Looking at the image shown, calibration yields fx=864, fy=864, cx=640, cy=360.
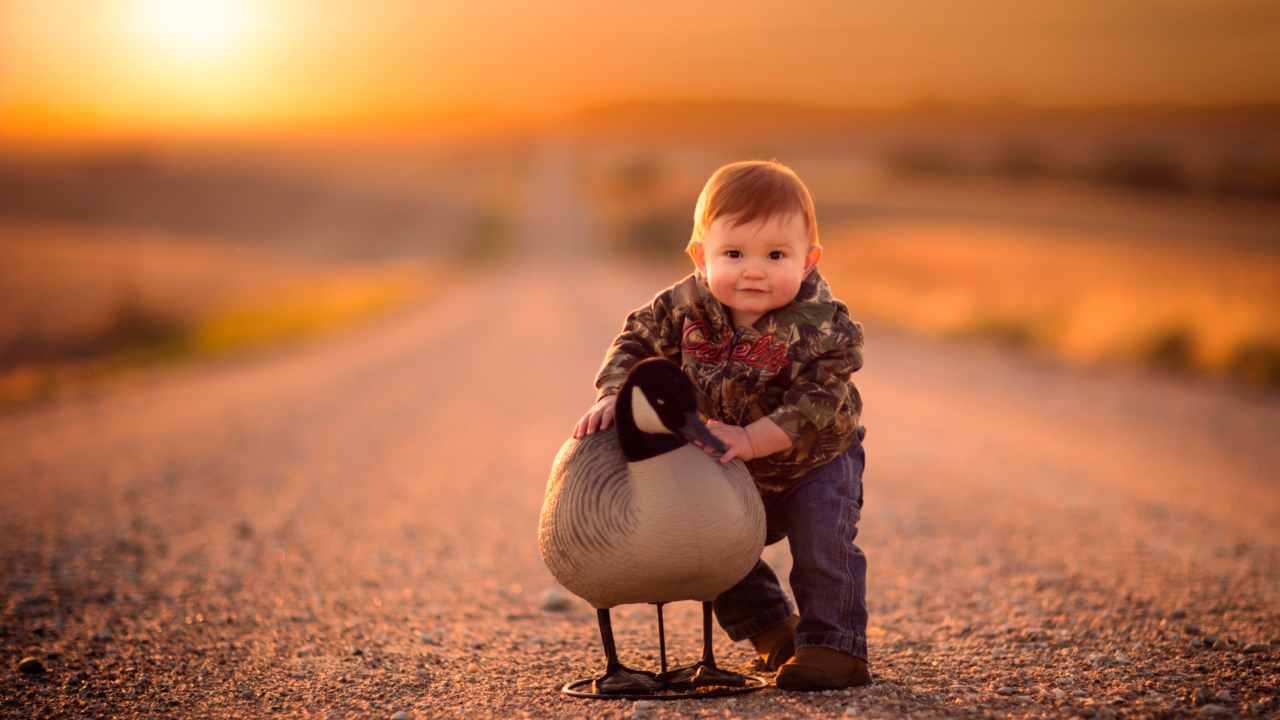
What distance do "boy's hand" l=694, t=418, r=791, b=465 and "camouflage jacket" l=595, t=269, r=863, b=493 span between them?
0.03 meters

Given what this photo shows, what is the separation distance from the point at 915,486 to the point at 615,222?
→ 47.9m

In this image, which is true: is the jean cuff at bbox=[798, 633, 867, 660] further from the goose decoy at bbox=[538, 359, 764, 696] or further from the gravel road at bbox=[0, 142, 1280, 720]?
the goose decoy at bbox=[538, 359, 764, 696]

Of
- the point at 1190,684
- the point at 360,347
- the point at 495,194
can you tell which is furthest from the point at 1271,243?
the point at 495,194

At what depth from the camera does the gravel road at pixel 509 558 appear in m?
3.07

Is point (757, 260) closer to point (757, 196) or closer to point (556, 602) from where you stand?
point (757, 196)

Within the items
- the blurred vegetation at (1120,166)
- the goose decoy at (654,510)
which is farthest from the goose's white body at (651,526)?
the blurred vegetation at (1120,166)

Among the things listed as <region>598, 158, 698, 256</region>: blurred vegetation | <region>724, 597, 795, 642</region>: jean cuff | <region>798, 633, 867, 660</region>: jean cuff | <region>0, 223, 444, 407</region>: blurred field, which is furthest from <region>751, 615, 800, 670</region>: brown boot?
<region>598, 158, 698, 256</region>: blurred vegetation

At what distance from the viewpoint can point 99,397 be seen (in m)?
11.2

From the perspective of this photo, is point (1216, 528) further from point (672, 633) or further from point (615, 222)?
point (615, 222)

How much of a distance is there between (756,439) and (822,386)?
286 millimetres

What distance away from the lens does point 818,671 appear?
9.32 ft

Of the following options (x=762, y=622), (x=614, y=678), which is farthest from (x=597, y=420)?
(x=762, y=622)

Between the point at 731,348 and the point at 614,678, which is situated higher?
the point at 731,348

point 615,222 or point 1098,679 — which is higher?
point 615,222
